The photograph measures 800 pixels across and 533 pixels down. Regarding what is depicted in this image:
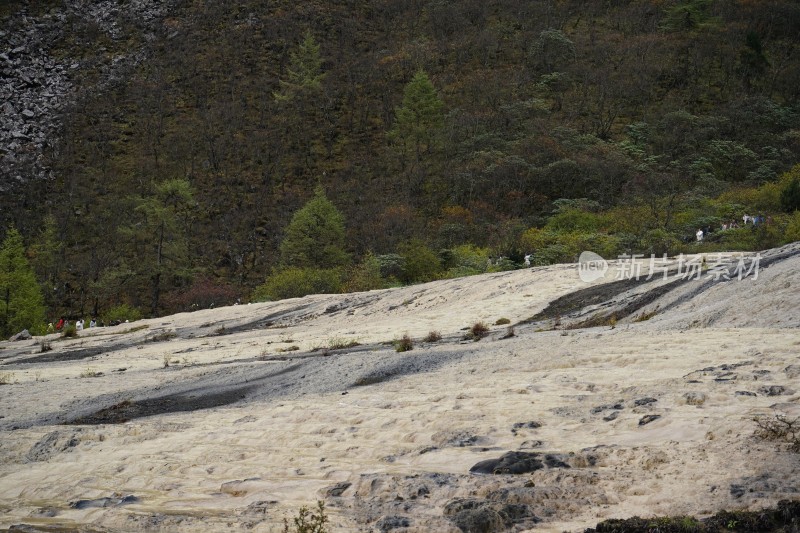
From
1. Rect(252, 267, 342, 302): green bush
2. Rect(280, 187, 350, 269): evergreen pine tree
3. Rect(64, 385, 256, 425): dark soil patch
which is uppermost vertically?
Rect(280, 187, 350, 269): evergreen pine tree

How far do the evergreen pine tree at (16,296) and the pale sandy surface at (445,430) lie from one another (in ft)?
101

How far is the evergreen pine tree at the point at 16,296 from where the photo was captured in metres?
44.9

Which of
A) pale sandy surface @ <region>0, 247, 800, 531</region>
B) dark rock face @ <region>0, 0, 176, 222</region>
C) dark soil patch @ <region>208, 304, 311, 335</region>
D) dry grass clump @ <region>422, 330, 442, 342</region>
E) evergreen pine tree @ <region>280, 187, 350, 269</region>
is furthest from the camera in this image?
dark rock face @ <region>0, 0, 176, 222</region>

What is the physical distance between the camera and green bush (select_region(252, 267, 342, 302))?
135 ft

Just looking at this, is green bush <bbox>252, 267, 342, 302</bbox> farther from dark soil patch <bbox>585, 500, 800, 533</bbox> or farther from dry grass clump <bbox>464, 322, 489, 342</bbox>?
dark soil patch <bbox>585, 500, 800, 533</bbox>

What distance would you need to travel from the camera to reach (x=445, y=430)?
8.91 m

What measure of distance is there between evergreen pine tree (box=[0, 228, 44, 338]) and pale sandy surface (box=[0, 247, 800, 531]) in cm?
3070

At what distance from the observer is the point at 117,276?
5328 cm

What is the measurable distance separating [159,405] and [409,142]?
5334cm

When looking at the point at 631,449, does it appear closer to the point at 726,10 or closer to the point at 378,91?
the point at 378,91

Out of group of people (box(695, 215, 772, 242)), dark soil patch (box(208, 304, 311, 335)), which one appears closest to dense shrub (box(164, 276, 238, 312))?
dark soil patch (box(208, 304, 311, 335))

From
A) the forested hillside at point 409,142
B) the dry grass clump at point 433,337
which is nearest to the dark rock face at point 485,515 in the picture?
the dry grass clump at point 433,337

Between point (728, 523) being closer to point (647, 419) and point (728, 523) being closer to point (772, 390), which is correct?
point (647, 419)

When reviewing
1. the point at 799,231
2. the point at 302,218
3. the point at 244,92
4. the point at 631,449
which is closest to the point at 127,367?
the point at 631,449
